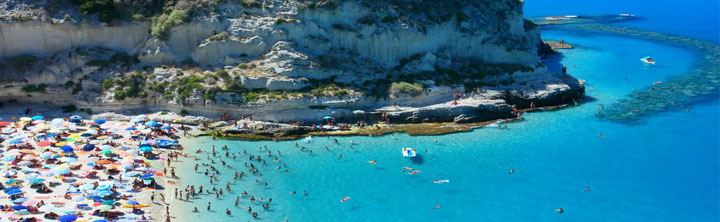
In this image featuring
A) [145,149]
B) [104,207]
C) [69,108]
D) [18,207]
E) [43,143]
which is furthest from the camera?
[69,108]

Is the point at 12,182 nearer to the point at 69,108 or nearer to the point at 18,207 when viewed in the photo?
the point at 18,207

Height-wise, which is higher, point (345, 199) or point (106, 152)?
point (106, 152)

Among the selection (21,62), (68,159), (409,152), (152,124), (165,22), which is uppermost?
(165,22)

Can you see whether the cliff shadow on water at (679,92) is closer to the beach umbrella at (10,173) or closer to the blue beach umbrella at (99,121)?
the blue beach umbrella at (99,121)

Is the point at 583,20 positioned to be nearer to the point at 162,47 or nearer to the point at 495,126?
the point at 495,126

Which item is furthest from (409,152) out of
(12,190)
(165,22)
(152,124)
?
(12,190)

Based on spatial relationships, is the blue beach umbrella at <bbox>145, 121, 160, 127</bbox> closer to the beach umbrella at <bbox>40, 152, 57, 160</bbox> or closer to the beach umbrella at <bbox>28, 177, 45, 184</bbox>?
the beach umbrella at <bbox>40, 152, 57, 160</bbox>

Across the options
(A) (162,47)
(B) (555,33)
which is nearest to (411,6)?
(A) (162,47)
